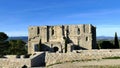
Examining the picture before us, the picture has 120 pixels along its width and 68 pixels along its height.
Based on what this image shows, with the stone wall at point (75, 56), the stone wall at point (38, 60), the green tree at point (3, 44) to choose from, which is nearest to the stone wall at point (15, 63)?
the stone wall at point (38, 60)

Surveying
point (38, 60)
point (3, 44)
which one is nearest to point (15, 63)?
point (38, 60)

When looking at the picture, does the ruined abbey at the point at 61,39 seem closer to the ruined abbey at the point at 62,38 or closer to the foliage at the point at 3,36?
the ruined abbey at the point at 62,38

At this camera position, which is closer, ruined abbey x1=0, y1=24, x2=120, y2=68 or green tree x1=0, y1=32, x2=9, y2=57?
ruined abbey x1=0, y1=24, x2=120, y2=68

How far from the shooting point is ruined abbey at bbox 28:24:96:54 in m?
63.1

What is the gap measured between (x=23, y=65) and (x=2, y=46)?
29125mm

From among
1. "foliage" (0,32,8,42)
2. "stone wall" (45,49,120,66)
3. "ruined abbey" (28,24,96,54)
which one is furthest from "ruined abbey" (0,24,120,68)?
"foliage" (0,32,8,42)

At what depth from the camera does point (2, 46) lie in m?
76.9

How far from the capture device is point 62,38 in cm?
6488

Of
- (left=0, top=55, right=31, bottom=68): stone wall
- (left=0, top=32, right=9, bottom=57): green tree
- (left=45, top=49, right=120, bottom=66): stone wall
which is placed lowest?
(left=0, top=55, right=31, bottom=68): stone wall

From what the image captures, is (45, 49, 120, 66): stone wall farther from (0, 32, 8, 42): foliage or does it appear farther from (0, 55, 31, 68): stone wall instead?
(0, 32, 8, 42): foliage

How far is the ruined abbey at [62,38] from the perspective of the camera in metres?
63.1

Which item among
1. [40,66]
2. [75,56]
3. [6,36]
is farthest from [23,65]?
[6,36]

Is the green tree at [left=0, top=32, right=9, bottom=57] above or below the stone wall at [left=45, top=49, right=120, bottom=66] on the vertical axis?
above

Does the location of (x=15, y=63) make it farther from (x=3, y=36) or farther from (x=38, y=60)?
(x=3, y=36)
